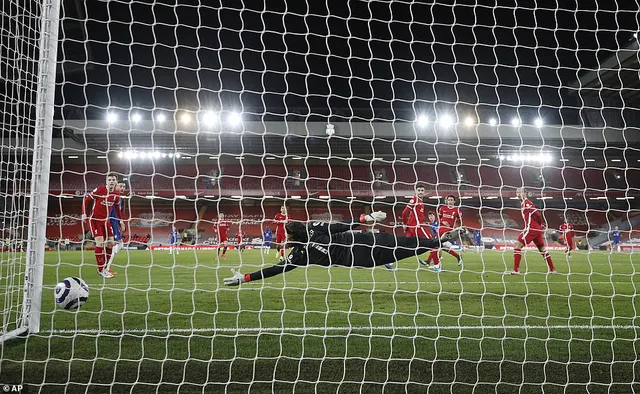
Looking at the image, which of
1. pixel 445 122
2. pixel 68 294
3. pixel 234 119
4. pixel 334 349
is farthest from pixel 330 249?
pixel 234 119

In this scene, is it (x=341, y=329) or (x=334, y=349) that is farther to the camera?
(x=341, y=329)

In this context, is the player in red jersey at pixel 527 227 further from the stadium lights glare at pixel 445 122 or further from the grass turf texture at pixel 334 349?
the grass turf texture at pixel 334 349

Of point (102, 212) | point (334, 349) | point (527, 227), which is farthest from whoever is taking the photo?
point (527, 227)

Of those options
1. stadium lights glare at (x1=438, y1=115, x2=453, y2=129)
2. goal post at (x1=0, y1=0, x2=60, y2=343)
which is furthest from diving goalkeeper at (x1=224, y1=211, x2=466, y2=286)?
goal post at (x1=0, y1=0, x2=60, y2=343)

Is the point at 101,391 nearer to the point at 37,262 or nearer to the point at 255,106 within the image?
the point at 37,262

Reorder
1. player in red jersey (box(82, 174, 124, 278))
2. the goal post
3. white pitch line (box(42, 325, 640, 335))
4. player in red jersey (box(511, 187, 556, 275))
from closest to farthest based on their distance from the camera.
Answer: the goal post → white pitch line (box(42, 325, 640, 335)) → player in red jersey (box(82, 174, 124, 278)) → player in red jersey (box(511, 187, 556, 275))

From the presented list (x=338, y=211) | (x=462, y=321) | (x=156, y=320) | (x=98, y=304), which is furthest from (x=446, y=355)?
(x=338, y=211)

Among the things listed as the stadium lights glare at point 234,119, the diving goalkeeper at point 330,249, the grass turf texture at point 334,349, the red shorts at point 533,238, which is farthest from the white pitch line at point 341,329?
the stadium lights glare at point 234,119

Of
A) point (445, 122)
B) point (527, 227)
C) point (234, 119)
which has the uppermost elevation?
point (234, 119)

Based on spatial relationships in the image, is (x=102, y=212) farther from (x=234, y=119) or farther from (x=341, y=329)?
(x=234, y=119)

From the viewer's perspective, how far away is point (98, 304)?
18.0ft

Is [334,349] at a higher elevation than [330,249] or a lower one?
lower

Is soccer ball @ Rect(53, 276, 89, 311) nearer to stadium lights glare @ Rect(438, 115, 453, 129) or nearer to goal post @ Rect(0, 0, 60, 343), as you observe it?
goal post @ Rect(0, 0, 60, 343)

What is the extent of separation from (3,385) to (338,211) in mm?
25219
